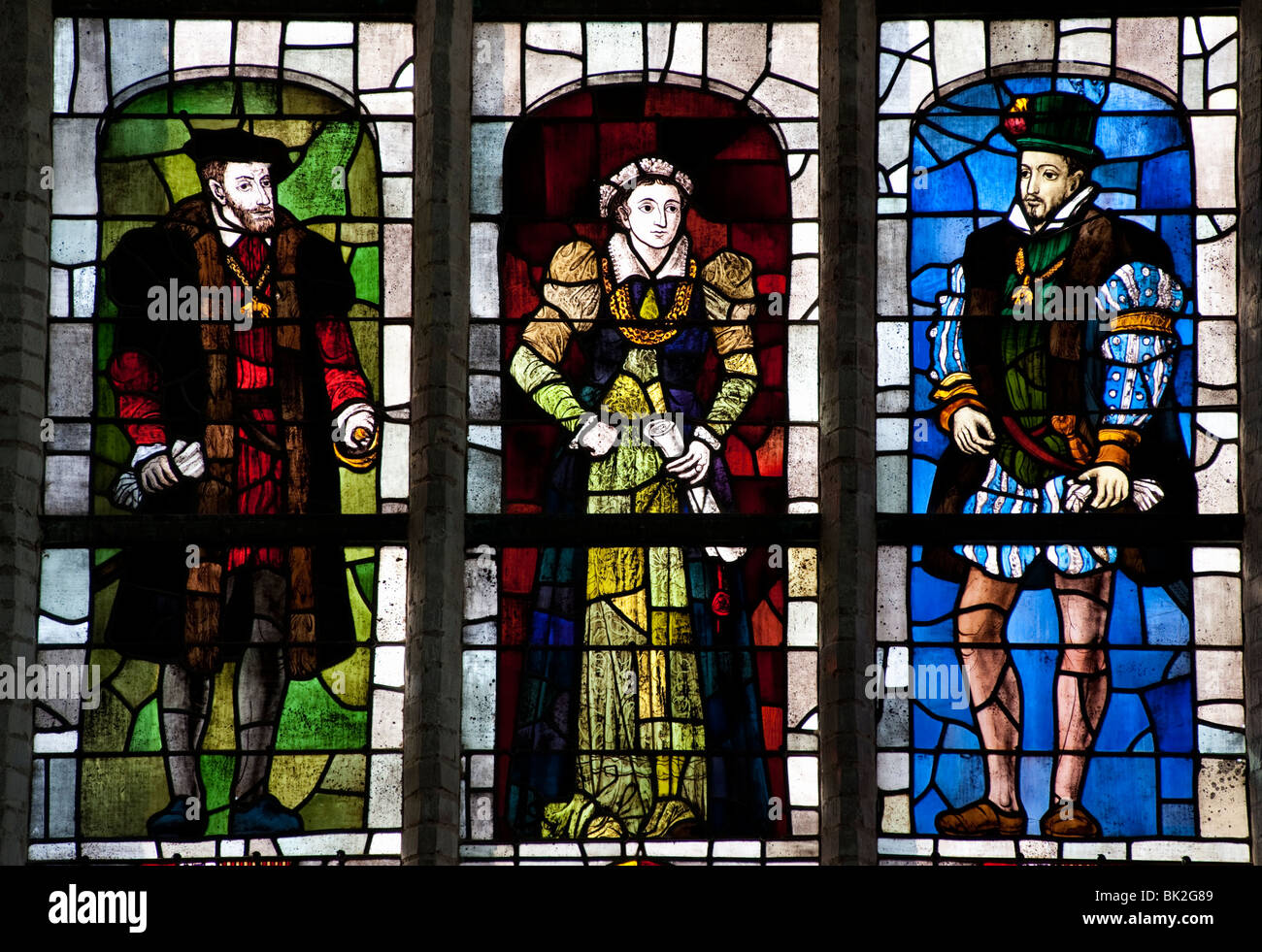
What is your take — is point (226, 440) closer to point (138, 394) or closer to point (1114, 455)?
point (138, 394)

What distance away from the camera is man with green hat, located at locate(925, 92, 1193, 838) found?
9883mm

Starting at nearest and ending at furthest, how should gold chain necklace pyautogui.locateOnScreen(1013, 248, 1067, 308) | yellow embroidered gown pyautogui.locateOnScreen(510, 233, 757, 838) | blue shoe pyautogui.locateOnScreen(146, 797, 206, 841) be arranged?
1. blue shoe pyautogui.locateOnScreen(146, 797, 206, 841)
2. yellow embroidered gown pyautogui.locateOnScreen(510, 233, 757, 838)
3. gold chain necklace pyautogui.locateOnScreen(1013, 248, 1067, 308)

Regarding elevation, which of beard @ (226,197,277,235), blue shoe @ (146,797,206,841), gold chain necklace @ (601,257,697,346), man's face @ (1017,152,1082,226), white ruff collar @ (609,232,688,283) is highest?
man's face @ (1017,152,1082,226)

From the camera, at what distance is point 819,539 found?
9.96m

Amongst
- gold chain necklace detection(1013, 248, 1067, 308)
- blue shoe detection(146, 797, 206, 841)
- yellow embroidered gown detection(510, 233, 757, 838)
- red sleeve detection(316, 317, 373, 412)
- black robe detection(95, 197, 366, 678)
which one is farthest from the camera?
gold chain necklace detection(1013, 248, 1067, 308)

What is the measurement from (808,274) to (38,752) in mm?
3912

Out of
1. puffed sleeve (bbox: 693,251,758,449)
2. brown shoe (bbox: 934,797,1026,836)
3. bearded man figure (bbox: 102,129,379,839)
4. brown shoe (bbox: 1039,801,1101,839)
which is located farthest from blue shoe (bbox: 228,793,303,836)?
brown shoe (bbox: 1039,801,1101,839)

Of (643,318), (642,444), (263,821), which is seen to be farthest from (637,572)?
(263,821)

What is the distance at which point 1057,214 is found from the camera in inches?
408

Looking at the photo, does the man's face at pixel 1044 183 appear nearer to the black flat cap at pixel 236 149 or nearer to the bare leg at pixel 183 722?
the black flat cap at pixel 236 149

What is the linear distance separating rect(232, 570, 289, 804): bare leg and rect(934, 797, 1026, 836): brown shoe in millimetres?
2847

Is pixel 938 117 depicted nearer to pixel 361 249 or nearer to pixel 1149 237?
pixel 1149 237

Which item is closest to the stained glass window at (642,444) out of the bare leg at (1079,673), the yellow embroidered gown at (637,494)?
the yellow embroidered gown at (637,494)

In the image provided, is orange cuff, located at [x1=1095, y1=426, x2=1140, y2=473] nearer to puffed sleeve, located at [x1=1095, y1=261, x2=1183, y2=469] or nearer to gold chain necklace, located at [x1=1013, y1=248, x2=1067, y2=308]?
puffed sleeve, located at [x1=1095, y1=261, x2=1183, y2=469]
